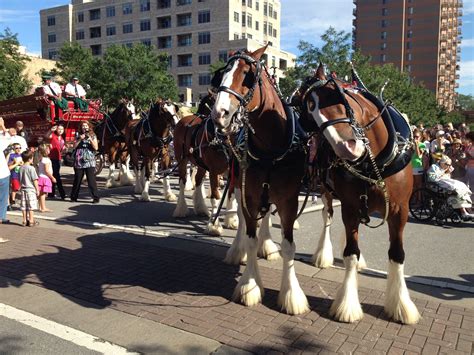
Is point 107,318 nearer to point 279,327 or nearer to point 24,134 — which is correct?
point 279,327

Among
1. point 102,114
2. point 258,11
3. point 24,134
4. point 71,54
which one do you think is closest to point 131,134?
point 102,114

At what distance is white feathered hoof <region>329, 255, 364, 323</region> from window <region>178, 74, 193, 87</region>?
6870cm

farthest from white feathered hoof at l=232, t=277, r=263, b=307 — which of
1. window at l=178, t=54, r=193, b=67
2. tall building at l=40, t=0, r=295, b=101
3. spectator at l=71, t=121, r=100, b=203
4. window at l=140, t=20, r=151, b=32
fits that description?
window at l=140, t=20, r=151, b=32

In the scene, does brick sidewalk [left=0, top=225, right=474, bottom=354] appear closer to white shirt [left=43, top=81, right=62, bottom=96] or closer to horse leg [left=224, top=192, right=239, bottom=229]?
horse leg [left=224, top=192, right=239, bottom=229]

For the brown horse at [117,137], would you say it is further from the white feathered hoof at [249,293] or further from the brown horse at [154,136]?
the white feathered hoof at [249,293]

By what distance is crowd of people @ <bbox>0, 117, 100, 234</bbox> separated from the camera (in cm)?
840

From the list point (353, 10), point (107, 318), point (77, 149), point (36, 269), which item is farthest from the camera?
point (353, 10)

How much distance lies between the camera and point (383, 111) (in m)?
4.04

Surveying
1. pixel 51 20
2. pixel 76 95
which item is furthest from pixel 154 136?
pixel 51 20

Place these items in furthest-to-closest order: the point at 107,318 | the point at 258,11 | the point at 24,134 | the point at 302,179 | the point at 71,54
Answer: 1. the point at 258,11
2. the point at 71,54
3. the point at 24,134
4. the point at 302,179
5. the point at 107,318

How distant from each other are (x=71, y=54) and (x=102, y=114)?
112ft

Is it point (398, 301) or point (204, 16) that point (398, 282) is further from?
point (204, 16)

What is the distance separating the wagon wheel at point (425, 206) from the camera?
8.84 meters

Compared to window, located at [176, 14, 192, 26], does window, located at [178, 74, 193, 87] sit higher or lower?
lower
